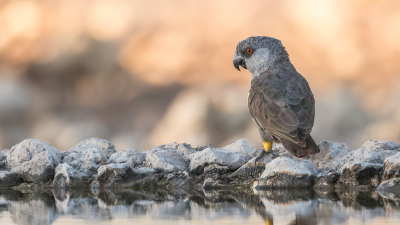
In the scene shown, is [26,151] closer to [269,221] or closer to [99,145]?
[99,145]

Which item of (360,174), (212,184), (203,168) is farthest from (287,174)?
(203,168)

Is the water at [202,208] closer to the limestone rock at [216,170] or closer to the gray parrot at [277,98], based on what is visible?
the limestone rock at [216,170]

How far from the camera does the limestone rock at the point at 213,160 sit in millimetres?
4648

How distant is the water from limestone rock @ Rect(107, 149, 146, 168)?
102 centimetres

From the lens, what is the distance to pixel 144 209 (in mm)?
2951

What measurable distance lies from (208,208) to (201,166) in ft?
5.81

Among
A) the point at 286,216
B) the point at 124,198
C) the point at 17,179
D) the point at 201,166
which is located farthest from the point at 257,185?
the point at 17,179

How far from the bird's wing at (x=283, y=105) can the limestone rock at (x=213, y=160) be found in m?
0.47

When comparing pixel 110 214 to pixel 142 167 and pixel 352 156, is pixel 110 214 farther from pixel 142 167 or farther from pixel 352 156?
pixel 352 156

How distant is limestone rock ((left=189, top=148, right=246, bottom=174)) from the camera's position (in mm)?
4648

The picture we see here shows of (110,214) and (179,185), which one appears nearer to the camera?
(110,214)

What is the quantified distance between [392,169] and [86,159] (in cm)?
323

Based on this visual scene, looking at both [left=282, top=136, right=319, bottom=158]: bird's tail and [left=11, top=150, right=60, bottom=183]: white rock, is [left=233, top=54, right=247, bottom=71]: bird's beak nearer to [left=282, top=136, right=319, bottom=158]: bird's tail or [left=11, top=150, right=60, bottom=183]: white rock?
[left=282, top=136, right=319, bottom=158]: bird's tail

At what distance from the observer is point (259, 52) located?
5.63 metres
